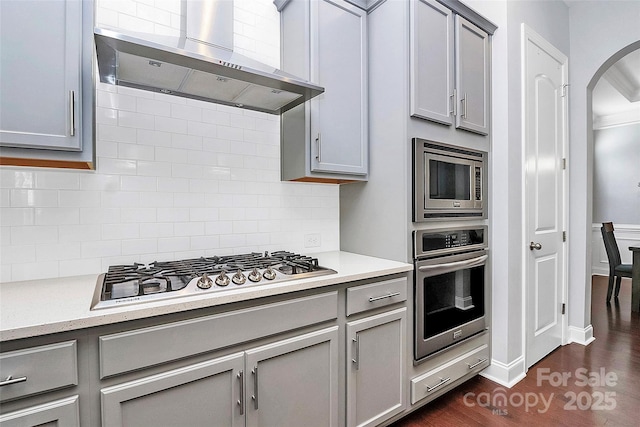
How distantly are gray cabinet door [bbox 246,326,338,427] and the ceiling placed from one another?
488cm

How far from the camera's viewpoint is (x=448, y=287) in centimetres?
215

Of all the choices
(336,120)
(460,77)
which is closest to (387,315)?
(336,120)

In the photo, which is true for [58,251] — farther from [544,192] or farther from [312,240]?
[544,192]

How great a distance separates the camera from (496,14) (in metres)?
2.36

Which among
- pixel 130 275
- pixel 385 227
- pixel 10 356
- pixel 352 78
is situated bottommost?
pixel 10 356

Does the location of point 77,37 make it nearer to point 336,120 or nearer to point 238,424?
point 336,120

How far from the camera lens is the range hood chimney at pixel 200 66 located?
4.17ft

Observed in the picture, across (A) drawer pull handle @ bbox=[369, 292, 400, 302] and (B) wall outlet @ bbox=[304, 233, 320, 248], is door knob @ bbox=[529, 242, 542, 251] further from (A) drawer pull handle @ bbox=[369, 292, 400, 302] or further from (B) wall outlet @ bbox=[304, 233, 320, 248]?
(B) wall outlet @ bbox=[304, 233, 320, 248]

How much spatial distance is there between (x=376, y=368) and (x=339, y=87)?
64.5 inches

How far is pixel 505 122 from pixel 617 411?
6.44 ft

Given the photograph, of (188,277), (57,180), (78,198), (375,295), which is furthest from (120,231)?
(375,295)

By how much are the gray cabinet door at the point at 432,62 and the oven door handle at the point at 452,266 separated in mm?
894

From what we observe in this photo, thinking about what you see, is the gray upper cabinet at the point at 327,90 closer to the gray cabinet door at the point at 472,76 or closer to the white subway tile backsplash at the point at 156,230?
the gray cabinet door at the point at 472,76

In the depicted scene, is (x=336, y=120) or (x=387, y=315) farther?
(x=336, y=120)
